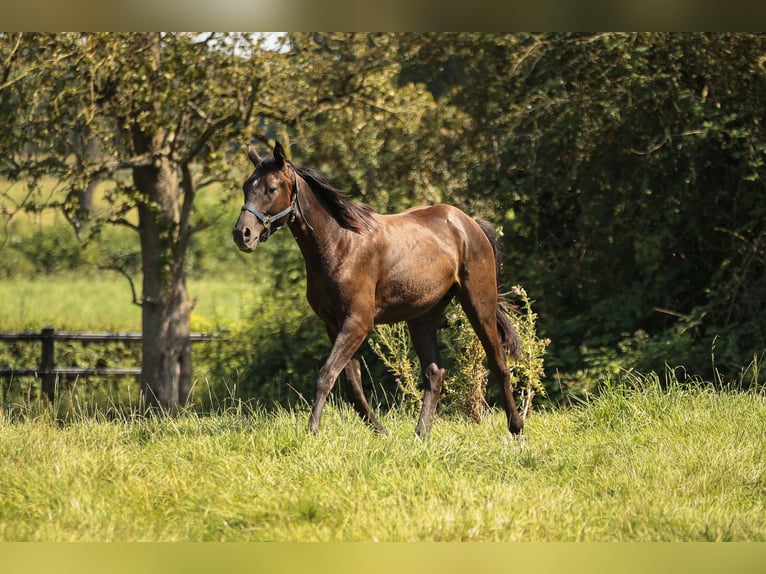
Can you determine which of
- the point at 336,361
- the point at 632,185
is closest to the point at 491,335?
the point at 336,361

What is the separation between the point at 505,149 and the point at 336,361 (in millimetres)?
5902

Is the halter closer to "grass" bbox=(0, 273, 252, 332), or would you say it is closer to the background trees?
the background trees

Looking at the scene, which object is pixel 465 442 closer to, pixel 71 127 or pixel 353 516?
pixel 353 516

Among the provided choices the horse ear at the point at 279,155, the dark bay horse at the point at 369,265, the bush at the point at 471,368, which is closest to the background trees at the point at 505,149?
the bush at the point at 471,368

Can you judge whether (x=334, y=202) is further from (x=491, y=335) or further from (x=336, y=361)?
(x=491, y=335)

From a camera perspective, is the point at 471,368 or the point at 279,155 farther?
the point at 471,368

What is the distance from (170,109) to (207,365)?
4607mm

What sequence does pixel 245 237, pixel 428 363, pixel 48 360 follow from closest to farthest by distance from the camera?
pixel 245 237 < pixel 428 363 < pixel 48 360

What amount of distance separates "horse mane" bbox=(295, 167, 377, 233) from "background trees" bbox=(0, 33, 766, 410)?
417 cm

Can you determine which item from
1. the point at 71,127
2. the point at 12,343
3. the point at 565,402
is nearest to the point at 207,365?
the point at 12,343

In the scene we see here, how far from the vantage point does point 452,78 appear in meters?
15.5

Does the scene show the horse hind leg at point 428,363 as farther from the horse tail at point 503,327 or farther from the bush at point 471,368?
the bush at point 471,368

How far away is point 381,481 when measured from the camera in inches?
205

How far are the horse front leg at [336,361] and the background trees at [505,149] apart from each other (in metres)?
4.67
